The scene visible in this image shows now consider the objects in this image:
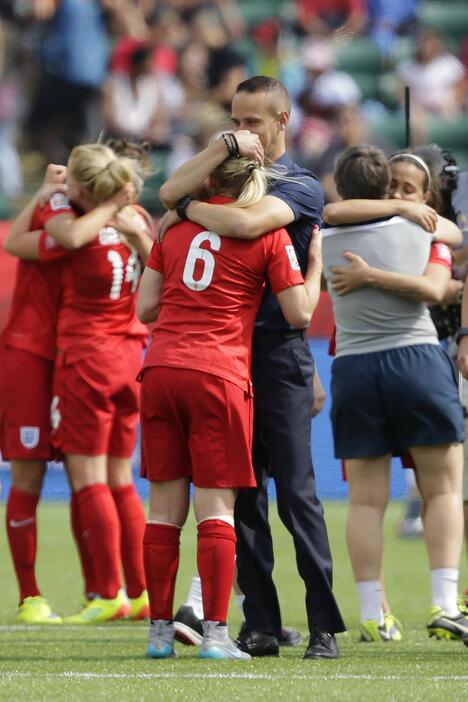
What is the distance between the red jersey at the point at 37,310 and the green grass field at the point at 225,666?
122cm

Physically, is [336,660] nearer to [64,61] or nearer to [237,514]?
[237,514]

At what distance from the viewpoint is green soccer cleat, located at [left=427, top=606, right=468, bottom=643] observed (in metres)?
5.44

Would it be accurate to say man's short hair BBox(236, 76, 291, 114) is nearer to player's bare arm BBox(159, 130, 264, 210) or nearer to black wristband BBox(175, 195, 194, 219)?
player's bare arm BBox(159, 130, 264, 210)

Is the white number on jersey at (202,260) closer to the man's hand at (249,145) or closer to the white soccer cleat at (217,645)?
the man's hand at (249,145)

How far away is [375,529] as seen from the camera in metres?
5.85

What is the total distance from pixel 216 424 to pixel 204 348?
0.25 m

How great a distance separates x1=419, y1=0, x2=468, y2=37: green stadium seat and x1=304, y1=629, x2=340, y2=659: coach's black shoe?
1407 cm

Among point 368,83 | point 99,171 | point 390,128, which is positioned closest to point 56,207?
A: point 99,171

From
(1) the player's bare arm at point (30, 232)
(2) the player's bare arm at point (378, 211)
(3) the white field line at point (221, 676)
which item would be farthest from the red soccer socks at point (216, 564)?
(1) the player's bare arm at point (30, 232)

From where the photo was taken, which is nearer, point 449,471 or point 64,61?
point 449,471

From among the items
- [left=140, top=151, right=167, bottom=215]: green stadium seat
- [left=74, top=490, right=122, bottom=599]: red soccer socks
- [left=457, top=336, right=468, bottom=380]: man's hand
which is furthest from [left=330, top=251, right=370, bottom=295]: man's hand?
[left=140, top=151, right=167, bottom=215]: green stadium seat

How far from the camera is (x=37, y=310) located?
6.80 meters

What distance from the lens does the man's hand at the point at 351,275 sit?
224 inches

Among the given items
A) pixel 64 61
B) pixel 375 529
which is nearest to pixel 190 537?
pixel 375 529
